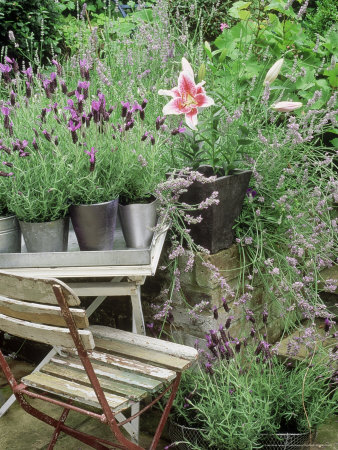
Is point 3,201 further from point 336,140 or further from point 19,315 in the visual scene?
point 336,140

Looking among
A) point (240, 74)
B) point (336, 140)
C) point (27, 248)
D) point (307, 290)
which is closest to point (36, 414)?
point (27, 248)

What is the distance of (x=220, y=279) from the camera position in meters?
2.48

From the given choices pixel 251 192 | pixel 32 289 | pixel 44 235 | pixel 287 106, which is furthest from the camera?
pixel 251 192

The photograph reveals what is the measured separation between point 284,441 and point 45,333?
3.67ft

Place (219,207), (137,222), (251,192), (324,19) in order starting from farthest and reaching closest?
1. (324,19)
2. (251,192)
3. (219,207)
4. (137,222)

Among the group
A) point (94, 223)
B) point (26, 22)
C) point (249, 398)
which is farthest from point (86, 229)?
point (26, 22)

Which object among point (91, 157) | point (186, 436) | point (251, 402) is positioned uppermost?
point (91, 157)

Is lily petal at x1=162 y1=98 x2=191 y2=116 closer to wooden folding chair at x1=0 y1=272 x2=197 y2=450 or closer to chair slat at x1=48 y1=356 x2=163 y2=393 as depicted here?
wooden folding chair at x1=0 y1=272 x2=197 y2=450

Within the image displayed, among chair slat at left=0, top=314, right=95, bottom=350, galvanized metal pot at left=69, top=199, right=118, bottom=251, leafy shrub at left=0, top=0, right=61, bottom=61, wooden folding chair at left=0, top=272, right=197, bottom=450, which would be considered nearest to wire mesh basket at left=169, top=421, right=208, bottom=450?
wooden folding chair at left=0, top=272, right=197, bottom=450

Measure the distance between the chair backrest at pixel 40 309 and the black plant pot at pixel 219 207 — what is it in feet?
2.64

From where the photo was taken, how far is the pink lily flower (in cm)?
239

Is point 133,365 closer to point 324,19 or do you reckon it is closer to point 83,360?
point 83,360

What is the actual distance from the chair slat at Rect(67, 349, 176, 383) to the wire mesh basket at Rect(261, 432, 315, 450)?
52 cm

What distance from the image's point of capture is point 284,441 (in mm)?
2432
